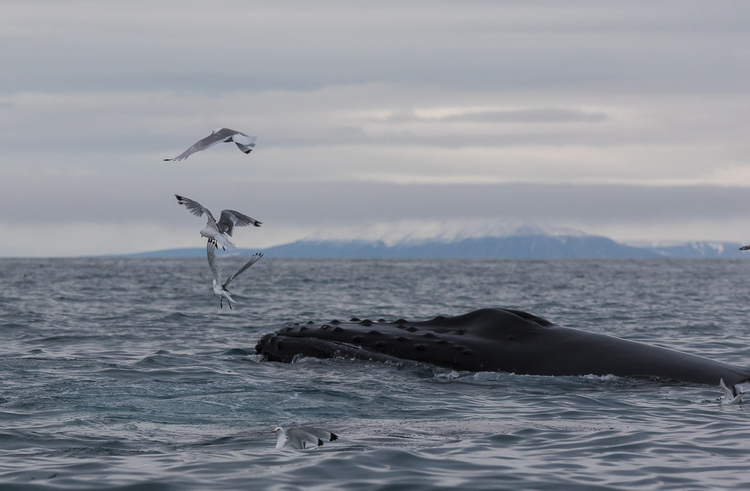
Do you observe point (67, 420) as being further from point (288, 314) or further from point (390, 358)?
point (288, 314)

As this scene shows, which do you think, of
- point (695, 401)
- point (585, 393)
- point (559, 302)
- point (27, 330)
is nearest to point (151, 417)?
point (585, 393)

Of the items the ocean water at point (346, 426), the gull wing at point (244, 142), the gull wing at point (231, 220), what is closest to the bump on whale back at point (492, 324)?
the ocean water at point (346, 426)

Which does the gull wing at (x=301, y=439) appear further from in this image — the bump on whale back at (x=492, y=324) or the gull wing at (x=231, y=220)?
the bump on whale back at (x=492, y=324)

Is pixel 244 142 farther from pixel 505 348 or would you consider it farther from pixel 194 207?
pixel 505 348

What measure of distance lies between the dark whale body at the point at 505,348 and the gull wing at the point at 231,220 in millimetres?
4497

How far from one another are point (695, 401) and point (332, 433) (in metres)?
4.38

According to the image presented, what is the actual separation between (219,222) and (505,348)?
5046 millimetres

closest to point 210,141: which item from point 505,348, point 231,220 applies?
point 231,220

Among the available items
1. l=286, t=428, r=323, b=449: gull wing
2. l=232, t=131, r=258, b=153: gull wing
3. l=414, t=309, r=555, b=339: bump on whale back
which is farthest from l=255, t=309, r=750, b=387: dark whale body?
l=232, t=131, r=258, b=153: gull wing

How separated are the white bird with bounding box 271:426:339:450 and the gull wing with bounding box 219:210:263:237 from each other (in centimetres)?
198

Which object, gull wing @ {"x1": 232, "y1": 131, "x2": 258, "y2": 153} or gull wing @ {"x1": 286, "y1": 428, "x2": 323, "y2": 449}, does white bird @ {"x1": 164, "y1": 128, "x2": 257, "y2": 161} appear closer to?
gull wing @ {"x1": 232, "y1": 131, "x2": 258, "y2": 153}

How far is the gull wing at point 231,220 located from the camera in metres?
7.11

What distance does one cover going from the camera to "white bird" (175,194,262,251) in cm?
682

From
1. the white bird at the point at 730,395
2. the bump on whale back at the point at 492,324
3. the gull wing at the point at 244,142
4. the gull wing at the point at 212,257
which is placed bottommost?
the white bird at the point at 730,395
